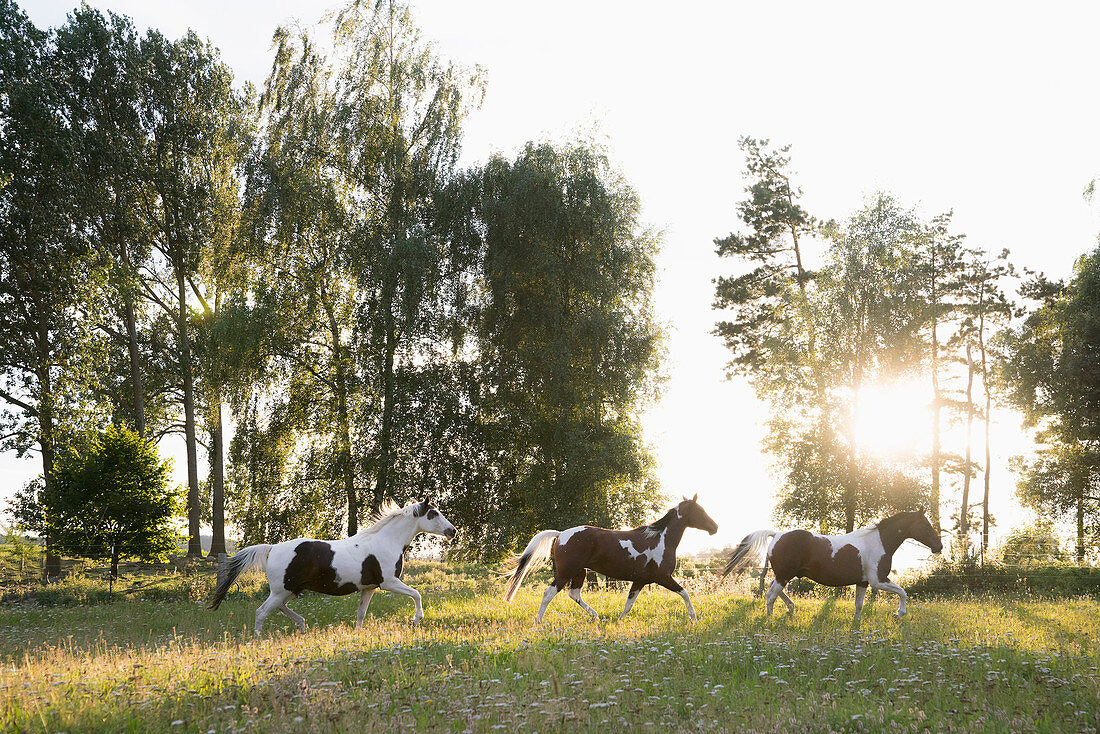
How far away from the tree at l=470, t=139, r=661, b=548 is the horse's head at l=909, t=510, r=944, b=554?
32.4ft

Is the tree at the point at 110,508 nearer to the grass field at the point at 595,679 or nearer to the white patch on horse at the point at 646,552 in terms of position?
the grass field at the point at 595,679

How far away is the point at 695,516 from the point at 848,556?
2.69 meters

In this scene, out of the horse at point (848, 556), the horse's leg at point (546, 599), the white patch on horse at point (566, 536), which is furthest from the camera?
the horse at point (848, 556)

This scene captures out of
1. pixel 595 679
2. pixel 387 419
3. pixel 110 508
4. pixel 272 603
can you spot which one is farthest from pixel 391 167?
pixel 595 679

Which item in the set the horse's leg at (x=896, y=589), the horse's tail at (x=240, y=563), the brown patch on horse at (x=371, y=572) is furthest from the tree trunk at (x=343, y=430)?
the horse's leg at (x=896, y=589)

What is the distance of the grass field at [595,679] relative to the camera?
5.93 meters

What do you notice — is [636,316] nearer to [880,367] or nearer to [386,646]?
[880,367]

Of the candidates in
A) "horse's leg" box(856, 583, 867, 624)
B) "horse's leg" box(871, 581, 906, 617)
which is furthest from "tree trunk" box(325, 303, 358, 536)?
"horse's leg" box(871, 581, 906, 617)

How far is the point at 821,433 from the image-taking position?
2722 centimetres

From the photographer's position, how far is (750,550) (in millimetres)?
13734

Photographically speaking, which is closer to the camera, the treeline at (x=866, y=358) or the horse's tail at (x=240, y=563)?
the horse's tail at (x=240, y=563)

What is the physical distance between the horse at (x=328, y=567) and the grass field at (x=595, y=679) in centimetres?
75

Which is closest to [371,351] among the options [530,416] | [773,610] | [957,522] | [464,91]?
[530,416]

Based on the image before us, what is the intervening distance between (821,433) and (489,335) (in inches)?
509
